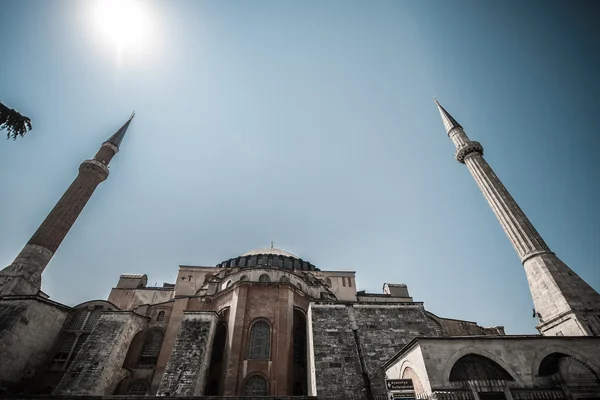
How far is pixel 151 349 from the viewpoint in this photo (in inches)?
679

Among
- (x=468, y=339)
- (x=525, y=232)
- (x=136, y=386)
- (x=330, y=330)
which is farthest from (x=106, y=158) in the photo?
(x=525, y=232)

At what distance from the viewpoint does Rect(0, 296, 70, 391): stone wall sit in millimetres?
13984

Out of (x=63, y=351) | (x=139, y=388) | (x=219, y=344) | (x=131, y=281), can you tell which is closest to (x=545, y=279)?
(x=219, y=344)

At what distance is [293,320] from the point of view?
1714 cm

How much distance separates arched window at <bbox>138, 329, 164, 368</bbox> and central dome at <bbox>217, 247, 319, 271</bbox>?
25.6ft

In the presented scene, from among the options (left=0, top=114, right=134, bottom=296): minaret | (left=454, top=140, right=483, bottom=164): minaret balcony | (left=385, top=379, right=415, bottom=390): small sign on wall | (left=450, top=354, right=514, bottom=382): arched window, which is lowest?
(left=385, top=379, right=415, bottom=390): small sign on wall

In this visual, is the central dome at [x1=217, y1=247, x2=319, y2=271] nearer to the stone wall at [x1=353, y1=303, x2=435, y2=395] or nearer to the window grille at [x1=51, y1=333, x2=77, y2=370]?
the stone wall at [x1=353, y1=303, x2=435, y2=395]

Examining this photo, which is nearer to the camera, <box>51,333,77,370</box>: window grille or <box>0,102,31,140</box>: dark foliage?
<box>0,102,31,140</box>: dark foliage

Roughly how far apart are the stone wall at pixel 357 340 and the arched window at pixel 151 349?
8.90 meters

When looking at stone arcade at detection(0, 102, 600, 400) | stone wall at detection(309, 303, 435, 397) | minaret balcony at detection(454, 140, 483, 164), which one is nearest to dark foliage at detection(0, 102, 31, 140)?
stone arcade at detection(0, 102, 600, 400)

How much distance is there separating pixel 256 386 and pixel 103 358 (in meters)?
7.33

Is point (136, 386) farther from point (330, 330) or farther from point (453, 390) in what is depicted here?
point (453, 390)

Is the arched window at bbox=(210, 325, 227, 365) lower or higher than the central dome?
lower

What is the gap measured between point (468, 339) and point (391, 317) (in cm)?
633
